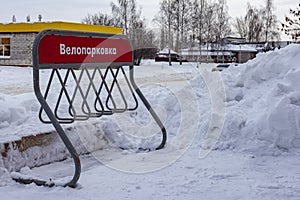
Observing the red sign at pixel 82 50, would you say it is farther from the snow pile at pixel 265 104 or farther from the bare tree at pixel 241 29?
the bare tree at pixel 241 29

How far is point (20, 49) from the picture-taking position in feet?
95.1

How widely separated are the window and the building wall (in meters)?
0.44

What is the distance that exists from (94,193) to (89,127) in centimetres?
196

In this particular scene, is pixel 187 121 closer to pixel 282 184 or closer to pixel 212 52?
pixel 282 184

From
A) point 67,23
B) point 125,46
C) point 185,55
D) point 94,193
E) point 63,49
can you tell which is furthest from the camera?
point 185,55

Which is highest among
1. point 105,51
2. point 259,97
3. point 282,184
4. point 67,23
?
point 67,23

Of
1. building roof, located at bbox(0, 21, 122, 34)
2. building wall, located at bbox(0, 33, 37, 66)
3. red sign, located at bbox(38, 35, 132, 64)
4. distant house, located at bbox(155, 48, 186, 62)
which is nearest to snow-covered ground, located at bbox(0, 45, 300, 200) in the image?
red sign, located at bbox(38, 35, 132, 64)

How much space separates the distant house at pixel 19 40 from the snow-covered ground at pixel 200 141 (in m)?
21.2

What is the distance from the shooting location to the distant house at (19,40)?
27906mm

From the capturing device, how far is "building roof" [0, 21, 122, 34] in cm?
2560

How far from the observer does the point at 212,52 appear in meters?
55.4

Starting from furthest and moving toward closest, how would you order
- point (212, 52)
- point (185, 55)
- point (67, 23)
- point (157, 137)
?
point (212, 52)
point (185, 55)
point (67, 23)
point (157, 137)

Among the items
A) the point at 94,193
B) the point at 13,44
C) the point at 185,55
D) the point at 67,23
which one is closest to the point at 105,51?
the point at 94,193

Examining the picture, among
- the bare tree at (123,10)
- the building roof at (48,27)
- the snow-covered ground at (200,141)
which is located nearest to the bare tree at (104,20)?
the bare tree at (123,10)
